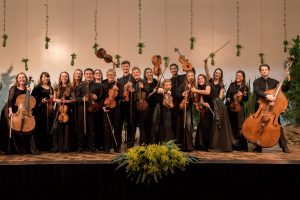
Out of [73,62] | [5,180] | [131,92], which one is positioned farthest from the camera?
[73,62]

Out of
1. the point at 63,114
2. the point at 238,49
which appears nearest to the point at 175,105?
the point at 63,114

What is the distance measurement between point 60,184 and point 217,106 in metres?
2.69

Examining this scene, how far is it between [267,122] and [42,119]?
128 inches

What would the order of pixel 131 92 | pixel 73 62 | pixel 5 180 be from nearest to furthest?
pixel 5 180
pixel 131 92
pixel 73 62

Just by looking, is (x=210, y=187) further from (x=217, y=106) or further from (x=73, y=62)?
(x=73, y=62)

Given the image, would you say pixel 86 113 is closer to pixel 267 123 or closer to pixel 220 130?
pixel 220 130

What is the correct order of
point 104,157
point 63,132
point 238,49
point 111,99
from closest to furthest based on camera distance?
point 104,157
point 111,99
point 63,132
point 238,49

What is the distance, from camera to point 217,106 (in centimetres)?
601

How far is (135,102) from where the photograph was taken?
5.91 m

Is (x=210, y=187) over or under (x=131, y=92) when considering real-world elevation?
under

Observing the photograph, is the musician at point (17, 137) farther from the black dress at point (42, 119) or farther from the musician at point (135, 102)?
the musician at point (135, 102)

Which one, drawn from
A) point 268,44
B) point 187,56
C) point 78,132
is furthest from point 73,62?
point 268,44

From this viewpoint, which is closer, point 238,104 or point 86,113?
point 86,113

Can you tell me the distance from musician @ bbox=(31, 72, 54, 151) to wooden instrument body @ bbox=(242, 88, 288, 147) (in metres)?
2.89
